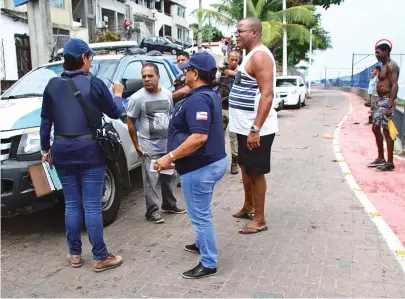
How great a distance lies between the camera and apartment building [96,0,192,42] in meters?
34.0

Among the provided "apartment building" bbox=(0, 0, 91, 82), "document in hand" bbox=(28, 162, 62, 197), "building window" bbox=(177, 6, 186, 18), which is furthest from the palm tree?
"building window" bbox=(177, 6, 186, 18)

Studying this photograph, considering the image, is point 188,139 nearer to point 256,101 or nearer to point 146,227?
point 256,101

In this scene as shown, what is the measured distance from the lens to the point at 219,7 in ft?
82.0

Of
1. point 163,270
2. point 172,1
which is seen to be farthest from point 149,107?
point 172,1

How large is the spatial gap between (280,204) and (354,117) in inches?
450

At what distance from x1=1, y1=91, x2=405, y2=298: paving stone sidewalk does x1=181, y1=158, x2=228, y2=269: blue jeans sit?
0.28 m

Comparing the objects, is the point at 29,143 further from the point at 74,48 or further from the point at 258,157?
the point at 258,157

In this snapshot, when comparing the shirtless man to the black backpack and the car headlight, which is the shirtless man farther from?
the car headlight

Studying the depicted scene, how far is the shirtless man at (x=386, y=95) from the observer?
21.3 ft

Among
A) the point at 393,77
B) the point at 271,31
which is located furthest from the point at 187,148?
the point at 271,31

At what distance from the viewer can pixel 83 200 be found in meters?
3.47

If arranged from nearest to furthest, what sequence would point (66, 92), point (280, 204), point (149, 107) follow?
point (66, 92) < point (149, 107) < point (280, 204)

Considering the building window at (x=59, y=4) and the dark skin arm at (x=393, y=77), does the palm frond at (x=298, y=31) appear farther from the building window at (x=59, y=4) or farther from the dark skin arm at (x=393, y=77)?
the dark skin arm at (x=393, y=77)

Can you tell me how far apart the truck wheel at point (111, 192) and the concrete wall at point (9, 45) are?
1651 centimetres
